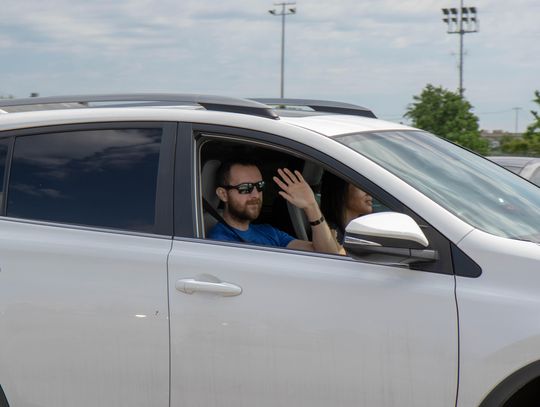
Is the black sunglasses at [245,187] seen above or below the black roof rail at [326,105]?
below

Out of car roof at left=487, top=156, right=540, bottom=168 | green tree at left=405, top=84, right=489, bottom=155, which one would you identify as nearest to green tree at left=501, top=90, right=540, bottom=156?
green tree at left=405, top=84, right=489, bottom=155

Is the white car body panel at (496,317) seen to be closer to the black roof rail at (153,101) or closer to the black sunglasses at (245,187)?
the black roof rail at (153,101)

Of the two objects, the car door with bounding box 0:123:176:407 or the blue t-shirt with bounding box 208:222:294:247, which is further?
the blue t-shirt with bounding box 208:222:294:247

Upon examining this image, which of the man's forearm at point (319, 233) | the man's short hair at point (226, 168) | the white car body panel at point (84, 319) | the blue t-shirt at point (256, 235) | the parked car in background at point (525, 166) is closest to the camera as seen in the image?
the white car body panel at point (84, 319)

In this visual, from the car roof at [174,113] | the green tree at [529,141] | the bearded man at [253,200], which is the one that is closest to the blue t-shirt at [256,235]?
the bearded man at [253,200]

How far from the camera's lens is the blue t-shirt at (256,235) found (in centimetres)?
411

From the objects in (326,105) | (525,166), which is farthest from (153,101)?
(525,166)

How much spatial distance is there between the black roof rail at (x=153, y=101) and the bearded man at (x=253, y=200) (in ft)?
1.17

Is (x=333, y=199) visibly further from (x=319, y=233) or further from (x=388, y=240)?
(x=388, y=240)

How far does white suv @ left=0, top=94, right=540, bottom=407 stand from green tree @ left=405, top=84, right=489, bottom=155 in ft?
173

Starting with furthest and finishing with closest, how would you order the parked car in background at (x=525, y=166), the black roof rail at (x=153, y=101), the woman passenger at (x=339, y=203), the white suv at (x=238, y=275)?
the parked car in background at (x=525, y=166), the woman passenger at (x=339, y=203), the black roof rail at (x=153, y=101), the white suv at (x=238, y=275)

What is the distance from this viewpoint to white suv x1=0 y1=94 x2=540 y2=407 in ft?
11.1

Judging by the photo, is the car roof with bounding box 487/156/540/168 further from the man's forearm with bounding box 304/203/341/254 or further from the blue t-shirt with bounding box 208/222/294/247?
the man's forearm with bounding box 304/203/341/254

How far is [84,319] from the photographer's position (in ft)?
12.5
